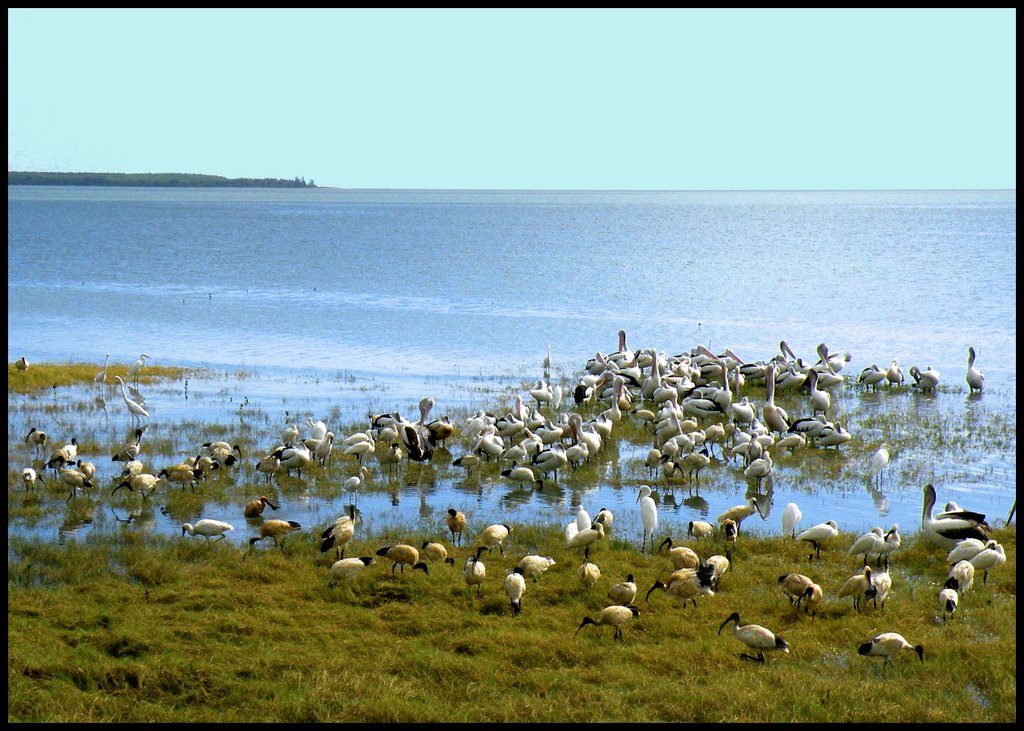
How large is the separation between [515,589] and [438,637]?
1014mm

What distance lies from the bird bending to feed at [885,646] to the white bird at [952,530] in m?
3.47

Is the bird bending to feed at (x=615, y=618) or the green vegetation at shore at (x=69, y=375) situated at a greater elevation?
the green vegetation at shore at (x=69, y=375)

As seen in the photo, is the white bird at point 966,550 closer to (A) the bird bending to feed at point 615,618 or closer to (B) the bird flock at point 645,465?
(B) the bird flock at point 645,465

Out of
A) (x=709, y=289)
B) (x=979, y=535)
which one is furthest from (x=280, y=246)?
(x=979, y=535)

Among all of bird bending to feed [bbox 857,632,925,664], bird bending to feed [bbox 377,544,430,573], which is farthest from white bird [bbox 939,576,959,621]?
bird bending to feed [bbox 377,544,430,573]

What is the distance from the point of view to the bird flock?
1134 centimetres

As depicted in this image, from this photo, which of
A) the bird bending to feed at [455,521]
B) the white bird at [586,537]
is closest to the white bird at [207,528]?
the bird bending to feed at [455,521]

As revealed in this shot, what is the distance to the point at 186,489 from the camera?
15.9 meters

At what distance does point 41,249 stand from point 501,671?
7567 centimetres

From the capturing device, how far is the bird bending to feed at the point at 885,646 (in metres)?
9.76

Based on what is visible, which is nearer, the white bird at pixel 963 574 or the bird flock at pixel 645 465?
the bird flock at pixel 645 465

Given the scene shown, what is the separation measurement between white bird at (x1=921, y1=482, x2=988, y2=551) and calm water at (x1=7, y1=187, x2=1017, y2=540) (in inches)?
49.7

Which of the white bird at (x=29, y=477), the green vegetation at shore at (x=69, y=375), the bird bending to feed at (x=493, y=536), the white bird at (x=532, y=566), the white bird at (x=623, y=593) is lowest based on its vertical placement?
the white bird at (x=623, y=593)

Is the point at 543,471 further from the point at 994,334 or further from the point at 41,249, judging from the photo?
the point at 41,249
